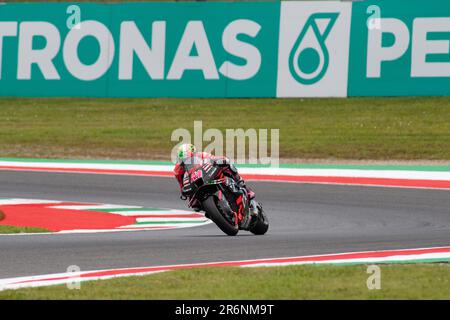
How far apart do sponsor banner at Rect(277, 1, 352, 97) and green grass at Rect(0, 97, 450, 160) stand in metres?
0.97

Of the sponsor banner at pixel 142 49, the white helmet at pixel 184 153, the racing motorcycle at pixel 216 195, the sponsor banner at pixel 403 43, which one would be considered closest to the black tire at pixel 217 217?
the racing motorcycle at pixel 216 195

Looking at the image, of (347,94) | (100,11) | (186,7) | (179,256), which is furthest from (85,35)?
(179,256)

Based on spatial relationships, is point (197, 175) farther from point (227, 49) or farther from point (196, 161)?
point (227, 49)

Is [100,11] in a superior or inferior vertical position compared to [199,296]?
superior

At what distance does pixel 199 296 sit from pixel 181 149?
5399 millimetres

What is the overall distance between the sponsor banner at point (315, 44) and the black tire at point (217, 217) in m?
14.4

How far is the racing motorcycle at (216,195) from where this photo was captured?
48.9 feet

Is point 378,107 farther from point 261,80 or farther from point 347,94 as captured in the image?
point 261,80

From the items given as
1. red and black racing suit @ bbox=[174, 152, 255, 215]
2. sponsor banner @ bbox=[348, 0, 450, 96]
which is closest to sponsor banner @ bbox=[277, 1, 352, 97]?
sponsor banner @ bbox=[348, 0, 450, 96]

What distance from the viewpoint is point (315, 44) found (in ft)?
95.9

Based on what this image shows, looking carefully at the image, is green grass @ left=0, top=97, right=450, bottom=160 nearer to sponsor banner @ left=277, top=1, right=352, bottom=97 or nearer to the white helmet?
sponsor banner @ left=277, top=1, right=352, bottom=97

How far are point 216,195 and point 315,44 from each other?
14.8 meters

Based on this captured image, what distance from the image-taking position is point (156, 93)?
31.1 meters

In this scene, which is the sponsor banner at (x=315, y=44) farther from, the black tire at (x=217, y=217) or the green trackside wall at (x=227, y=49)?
the black tire at (x=217, y=217)
